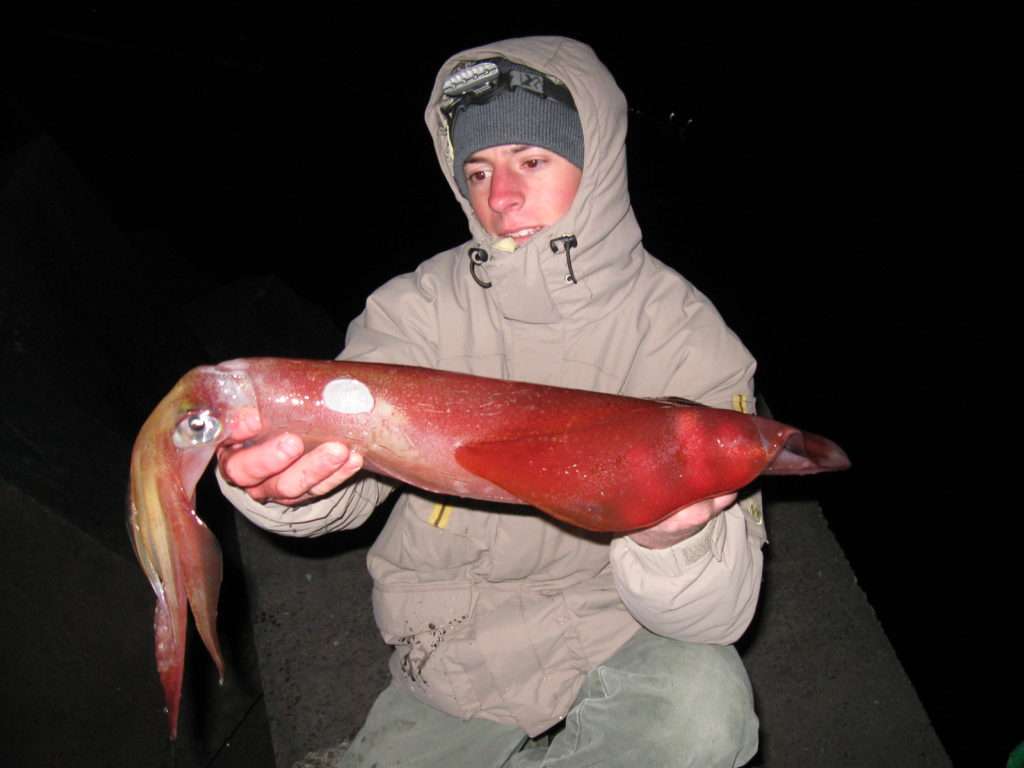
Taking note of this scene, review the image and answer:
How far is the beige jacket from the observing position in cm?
163

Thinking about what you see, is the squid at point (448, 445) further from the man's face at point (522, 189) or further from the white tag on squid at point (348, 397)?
the man's face at point (522, 189)

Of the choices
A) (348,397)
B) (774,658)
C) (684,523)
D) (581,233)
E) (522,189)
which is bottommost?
(774,658)

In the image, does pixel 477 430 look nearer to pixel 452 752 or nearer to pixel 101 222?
pixel 452 752

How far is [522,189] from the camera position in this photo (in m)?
1.66

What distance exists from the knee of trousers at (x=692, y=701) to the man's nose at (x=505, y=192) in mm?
1168

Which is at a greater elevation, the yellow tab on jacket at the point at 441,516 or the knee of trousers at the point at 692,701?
the yellow tab on jacket at the point at 441,516

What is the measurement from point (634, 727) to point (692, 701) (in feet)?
0.48

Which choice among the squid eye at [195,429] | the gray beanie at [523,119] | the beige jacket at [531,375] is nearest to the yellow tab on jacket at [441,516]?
the beige jacket at [531,375]

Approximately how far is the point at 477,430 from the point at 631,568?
0.47m

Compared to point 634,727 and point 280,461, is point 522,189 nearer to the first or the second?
point 280,461

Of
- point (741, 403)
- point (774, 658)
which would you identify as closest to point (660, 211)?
point (774, 658)

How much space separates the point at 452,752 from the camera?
1736 mm

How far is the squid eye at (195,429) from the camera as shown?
1182 mm

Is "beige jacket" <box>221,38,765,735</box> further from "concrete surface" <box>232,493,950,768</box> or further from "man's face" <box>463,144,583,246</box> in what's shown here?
"concrete surface" <box>232,493,950,768</box>
